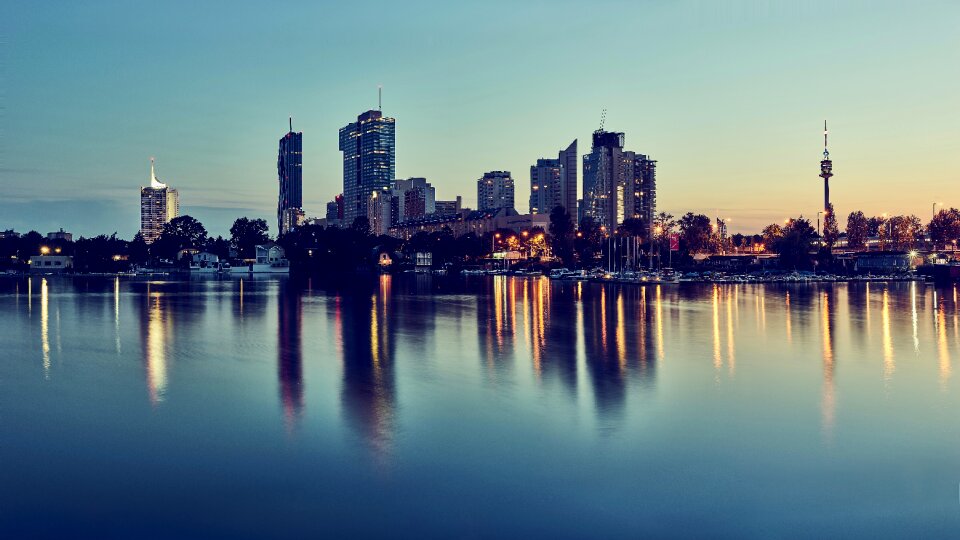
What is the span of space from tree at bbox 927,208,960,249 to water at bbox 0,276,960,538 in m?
152

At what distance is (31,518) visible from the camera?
45.3ft

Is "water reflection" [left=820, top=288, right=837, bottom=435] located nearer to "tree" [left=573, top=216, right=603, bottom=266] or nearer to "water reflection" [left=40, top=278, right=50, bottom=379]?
"water reflection" [left=40, top=278, right=50, bottom=379]

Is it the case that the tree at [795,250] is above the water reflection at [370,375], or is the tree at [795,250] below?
above

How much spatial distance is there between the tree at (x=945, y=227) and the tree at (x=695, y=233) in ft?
167

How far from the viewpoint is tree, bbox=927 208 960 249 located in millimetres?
168625

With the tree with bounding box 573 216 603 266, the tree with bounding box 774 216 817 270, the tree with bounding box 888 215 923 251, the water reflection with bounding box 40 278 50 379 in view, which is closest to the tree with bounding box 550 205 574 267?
the tree with bounding box 573 216 603 266

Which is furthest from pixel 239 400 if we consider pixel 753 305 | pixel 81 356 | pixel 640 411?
pixel 753 305

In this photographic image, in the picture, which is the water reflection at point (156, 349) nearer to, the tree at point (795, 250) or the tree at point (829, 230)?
the tree at point (795, 250)

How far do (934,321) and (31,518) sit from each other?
181 ft

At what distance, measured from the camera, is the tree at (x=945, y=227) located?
16862 centimetres

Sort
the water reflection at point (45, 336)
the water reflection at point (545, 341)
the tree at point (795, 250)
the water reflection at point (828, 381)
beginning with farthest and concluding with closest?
the tree at point (795, 250) < the water reflection at point (45, 336) < the water reflection at point (545, 341) < the water reflection at point (828, 381)

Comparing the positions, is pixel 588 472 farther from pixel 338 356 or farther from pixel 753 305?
pixel 753 305

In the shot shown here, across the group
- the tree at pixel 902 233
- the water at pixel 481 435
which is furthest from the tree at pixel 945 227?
the water at pixel 481 435

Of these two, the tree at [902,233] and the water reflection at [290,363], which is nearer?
the water reflection at [290,363]
